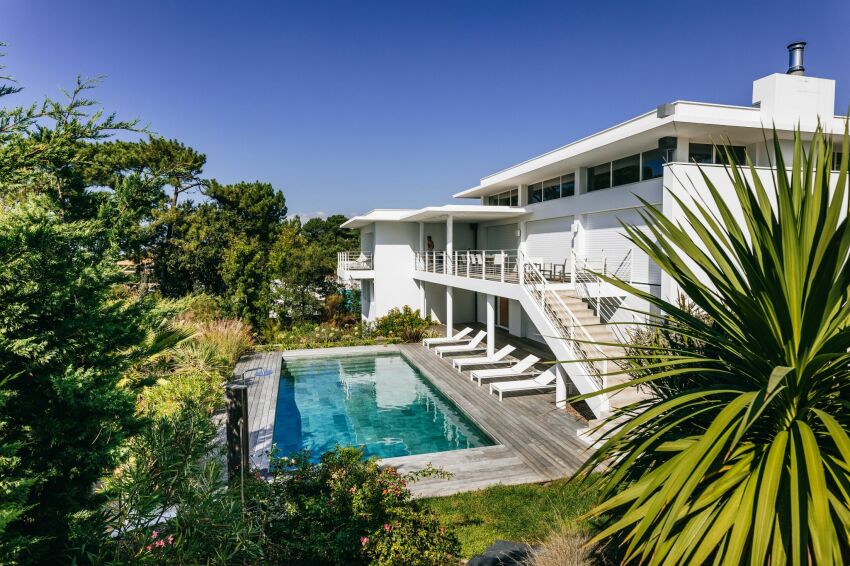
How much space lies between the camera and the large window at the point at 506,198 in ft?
73.3

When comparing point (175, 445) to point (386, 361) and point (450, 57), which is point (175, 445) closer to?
point (386, 361)

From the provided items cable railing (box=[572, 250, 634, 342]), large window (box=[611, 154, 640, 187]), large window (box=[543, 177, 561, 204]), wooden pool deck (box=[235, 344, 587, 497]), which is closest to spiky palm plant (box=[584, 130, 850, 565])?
wooden pool deck (box=[235, 344, 587, 497])

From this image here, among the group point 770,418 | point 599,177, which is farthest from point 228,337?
point 770,418

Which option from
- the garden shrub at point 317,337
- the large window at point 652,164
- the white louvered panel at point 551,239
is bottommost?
the garden shrub at point 317,337

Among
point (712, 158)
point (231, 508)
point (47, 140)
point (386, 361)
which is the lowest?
point (386, 361)

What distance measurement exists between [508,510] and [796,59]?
14560 millimetres

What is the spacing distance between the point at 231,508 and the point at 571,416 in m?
9.61

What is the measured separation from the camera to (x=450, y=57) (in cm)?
2705

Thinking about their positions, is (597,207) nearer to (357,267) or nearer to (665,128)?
(665,128)

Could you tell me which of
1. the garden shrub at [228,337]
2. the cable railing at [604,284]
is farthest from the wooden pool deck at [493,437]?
the cable railing at [604,284]

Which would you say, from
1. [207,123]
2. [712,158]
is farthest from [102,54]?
[712,158]

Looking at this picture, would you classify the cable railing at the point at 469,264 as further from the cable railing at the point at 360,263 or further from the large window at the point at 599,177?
the large window at the point at 599,177

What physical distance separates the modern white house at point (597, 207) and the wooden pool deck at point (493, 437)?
3.25ft

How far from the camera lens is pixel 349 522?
204 inches
